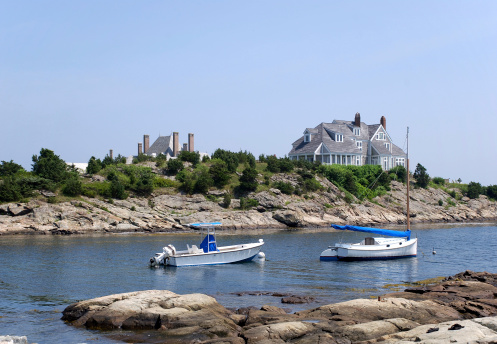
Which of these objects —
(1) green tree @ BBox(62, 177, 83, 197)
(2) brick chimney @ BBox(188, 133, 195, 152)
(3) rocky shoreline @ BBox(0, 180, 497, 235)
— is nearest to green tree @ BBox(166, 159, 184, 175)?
(3) rocky shoreline @ BBox(0, 180, 497, 235)

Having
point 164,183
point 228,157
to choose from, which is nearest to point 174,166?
point 164,183

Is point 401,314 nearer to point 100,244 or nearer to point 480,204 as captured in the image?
point 100,244

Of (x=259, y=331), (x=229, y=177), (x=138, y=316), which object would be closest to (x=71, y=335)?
(x=138, y=316)

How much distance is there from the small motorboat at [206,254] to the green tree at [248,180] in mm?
36808

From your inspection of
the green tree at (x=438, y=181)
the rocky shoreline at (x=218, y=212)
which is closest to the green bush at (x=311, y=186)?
the rocky shoreline at (x=218, y=212)

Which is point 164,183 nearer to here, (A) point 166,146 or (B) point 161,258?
(A) point 166,146

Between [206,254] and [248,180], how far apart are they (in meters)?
42.2

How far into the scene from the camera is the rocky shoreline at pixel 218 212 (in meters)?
67.7

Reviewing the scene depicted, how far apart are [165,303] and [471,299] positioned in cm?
1476

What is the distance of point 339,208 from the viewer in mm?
86375

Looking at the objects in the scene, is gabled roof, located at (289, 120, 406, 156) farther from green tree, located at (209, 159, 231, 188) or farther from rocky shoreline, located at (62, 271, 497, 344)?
rocky shoreline, located at (62, 271, 497, 344)

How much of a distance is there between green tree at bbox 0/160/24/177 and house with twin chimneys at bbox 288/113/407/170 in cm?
5034

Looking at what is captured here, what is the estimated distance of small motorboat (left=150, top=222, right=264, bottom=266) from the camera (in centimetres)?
4244

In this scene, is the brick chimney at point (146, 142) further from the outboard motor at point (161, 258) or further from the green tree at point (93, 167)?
the outboard motor at point (161, 258)
